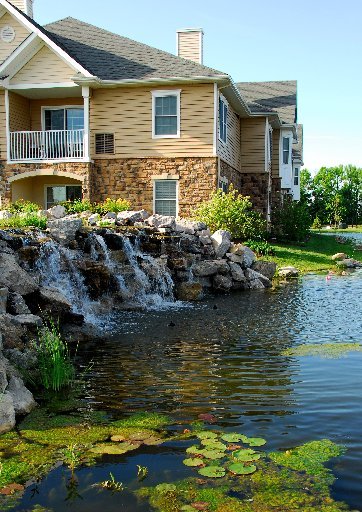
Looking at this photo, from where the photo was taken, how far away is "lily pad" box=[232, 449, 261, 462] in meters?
4.88

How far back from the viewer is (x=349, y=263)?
22.5 meters

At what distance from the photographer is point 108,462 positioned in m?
4.95

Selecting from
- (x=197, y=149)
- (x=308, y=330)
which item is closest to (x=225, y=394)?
(x=308, y=330)

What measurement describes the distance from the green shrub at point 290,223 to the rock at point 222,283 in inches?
453

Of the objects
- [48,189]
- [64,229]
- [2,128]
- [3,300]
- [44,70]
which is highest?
[44,70]

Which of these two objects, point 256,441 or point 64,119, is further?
point 64,119

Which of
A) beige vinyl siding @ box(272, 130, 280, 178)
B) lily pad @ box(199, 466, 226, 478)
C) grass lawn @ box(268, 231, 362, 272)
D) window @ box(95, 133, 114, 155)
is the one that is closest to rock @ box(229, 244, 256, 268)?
grass lawn @ box(268, 231, 362, 272)

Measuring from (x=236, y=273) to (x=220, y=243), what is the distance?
131cm

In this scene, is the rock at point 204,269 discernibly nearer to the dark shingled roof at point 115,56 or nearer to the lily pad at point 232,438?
the dark shingled roof at point 115,56

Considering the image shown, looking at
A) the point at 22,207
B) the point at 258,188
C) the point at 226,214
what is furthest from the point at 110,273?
the point at 258,188

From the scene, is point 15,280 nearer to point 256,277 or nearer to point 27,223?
point 27,223

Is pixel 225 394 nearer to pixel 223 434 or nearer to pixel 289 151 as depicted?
pixel 223 434

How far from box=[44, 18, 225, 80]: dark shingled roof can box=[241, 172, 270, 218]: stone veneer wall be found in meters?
7.67

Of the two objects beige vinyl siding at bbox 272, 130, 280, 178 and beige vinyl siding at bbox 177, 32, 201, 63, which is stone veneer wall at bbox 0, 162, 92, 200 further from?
beige vinyl siding at bbox 272, 130, 280, 178
